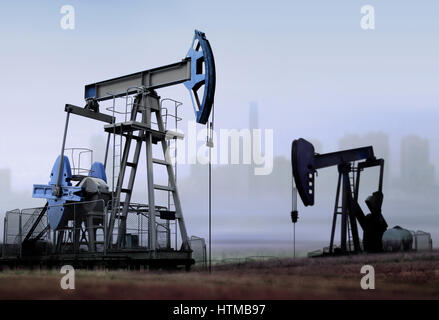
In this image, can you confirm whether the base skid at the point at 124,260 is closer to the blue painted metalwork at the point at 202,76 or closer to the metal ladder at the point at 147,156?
the metal ladder at the point at 147,156

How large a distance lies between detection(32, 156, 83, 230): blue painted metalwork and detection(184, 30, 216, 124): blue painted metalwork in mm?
4359

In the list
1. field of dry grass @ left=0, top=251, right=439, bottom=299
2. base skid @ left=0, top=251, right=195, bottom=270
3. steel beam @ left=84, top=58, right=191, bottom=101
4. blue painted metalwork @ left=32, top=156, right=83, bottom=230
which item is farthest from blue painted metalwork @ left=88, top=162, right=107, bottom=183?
field of dry grass @ left=0, top=251, right=439, bottom=299

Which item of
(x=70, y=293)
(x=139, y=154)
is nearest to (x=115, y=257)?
(x=139, y=154)

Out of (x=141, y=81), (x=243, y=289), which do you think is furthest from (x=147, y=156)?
(x=243, y=289)

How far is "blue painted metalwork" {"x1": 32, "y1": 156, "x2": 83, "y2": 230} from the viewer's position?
1767cm

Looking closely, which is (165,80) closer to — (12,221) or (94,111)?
(94,111)

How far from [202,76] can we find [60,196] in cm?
576

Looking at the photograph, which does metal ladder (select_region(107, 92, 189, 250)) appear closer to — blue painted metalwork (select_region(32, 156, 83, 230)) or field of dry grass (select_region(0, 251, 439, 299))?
blue painted metalwork (select_region(32, 156, 83, 230))

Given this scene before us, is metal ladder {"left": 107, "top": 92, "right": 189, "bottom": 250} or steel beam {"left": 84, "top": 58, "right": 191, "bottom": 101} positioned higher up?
steel beam {"left": 84, "top": 58, "right": 191, "bottom": 101}

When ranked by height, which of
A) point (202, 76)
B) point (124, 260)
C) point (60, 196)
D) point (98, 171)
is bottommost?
point (124, 260)

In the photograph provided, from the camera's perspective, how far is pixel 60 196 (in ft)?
59.1

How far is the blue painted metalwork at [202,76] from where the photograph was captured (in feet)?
52.2

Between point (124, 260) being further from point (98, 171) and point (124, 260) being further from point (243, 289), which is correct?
point (243, 289)

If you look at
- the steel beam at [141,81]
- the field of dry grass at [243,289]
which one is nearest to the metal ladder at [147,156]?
the steel beam at [141,81]
